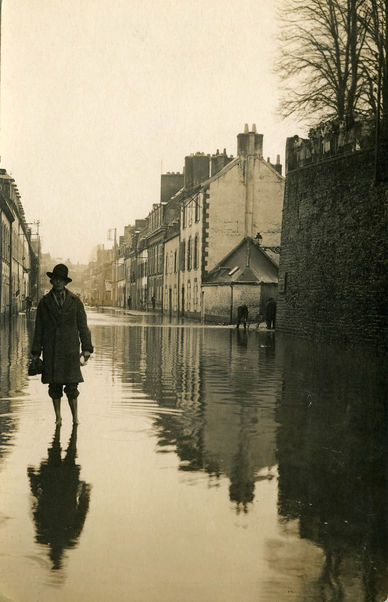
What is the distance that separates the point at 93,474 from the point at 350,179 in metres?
20.0

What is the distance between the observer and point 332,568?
13.8 feet

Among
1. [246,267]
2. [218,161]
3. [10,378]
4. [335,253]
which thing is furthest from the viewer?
[218,161]

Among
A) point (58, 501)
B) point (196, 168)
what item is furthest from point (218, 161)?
point (58, 501)

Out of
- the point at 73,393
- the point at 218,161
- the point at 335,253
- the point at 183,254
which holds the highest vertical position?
the point at 218,161

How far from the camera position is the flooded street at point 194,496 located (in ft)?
13.1

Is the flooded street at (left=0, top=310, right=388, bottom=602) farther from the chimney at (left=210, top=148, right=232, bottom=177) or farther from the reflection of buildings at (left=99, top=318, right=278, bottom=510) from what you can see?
the chimney at (left=210, top=148, right=232, bottom=177)

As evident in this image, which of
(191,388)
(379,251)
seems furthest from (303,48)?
(191,388)

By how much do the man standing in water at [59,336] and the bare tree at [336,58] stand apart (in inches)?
704

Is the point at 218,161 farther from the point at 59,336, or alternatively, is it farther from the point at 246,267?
the point at 59,336

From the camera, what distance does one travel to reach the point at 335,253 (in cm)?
2572

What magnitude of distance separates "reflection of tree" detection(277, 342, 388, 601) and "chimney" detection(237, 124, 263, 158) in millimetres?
36367

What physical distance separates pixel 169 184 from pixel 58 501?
214 feet

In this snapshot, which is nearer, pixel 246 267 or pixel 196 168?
pixel 246 267

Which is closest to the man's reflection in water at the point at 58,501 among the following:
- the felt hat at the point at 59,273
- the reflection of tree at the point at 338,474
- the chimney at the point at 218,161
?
the reflection of tree at the point at 338,474
